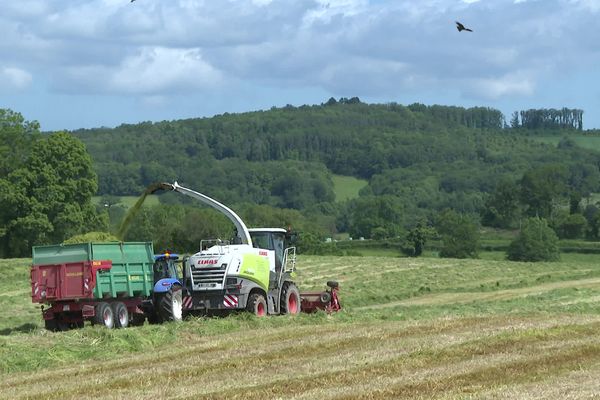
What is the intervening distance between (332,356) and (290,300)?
10760 mm

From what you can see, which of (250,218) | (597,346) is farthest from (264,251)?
(250,218)

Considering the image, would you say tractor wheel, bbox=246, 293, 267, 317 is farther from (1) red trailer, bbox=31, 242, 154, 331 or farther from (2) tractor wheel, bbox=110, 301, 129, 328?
(2) tractor wheel, bbox=110, 301, 129, 328

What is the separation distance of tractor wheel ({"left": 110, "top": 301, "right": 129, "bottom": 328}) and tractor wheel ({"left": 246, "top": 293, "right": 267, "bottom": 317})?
2.86 m

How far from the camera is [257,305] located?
2711 centimetres

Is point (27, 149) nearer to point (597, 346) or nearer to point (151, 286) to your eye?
point (151, 286)

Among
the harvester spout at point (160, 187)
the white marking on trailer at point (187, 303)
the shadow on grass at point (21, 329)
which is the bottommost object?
the shadow on grass at point (21, 329)

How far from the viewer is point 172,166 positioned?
18550 centimetres

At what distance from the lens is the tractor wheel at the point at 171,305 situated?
86.7 feet

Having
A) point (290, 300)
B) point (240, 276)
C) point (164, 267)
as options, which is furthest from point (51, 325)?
point (290, 300)

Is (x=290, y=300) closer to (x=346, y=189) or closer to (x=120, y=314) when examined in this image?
(x=120, y=314)

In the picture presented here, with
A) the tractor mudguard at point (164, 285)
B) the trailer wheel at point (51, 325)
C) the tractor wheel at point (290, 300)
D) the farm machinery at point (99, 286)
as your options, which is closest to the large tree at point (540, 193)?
the tractor wheel at point (290, 300)

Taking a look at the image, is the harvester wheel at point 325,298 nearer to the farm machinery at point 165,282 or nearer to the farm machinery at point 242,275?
the farm machinery at point 165,282

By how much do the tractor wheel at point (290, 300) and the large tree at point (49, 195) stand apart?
37721 mm

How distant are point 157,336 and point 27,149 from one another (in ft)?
170
